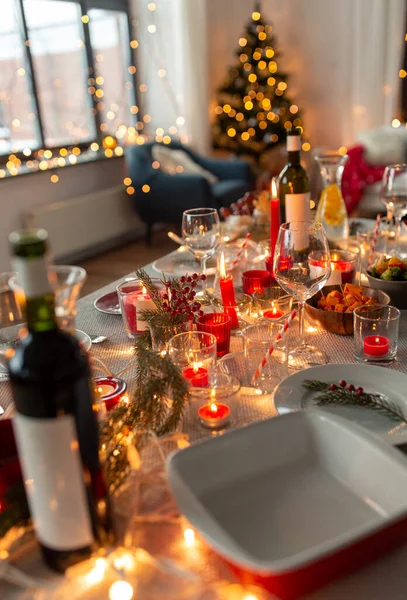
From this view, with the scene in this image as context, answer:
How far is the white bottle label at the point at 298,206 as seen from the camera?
136 centimetres

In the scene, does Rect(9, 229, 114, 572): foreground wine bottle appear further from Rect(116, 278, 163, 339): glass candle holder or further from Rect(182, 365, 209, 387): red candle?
Rect(116, 278, 163, 339): glass candle holder

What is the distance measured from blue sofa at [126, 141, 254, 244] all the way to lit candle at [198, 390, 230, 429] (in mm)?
3352

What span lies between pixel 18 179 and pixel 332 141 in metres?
3.23

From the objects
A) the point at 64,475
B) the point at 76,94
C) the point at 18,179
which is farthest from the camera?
the point at 76,94

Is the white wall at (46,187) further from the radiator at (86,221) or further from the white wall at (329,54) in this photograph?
the white wall at (329,54)

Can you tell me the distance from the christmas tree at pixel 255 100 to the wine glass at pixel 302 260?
14.1 ft

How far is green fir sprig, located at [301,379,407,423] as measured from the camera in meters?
0.82

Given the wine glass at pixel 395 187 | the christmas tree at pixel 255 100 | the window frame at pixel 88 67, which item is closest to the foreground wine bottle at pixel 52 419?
the wine glass at pixel 395 187

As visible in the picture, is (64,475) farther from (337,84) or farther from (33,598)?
(337,84)

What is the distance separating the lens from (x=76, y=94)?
432cm

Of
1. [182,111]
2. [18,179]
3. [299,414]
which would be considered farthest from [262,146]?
[299,414]

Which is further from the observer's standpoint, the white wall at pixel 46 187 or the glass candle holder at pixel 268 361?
the white wall at pixel 46 187

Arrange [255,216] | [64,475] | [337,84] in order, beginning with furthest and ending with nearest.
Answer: [337,84]
[255,216]
[64,475]

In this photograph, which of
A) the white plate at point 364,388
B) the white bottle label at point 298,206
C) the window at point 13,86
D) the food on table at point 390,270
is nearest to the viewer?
the white plate at point 364,388
